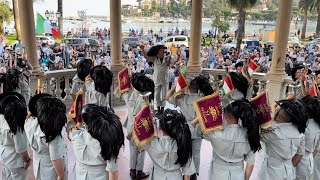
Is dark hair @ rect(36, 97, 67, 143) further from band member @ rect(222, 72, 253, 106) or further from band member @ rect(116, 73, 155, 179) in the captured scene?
band member @ rect(222, 72, 253, 106)

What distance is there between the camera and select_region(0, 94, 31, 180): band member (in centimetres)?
344

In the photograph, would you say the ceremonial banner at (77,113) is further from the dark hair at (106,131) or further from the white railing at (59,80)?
the white railing at (59,80)

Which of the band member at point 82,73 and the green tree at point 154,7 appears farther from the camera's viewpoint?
the green tree at point 154,7

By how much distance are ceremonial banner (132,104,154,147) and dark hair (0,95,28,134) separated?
132 cm

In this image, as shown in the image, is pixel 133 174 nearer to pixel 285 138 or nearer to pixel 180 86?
pixel 180 86

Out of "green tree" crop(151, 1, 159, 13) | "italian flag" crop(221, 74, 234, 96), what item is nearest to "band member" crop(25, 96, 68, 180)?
"italian flag" crop(221, 74, 234, 96)

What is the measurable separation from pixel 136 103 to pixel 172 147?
178cm

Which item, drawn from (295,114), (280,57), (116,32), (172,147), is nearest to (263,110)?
(295,114)

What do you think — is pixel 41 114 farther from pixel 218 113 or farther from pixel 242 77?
pixel 242 77

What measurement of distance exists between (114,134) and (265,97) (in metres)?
1.78

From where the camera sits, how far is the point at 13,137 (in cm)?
356

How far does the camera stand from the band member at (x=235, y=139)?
10.6ft

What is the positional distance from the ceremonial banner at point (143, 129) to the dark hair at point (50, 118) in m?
0.79

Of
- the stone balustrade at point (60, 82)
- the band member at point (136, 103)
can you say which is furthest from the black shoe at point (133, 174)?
the stone balustrade at point (60, 82)
